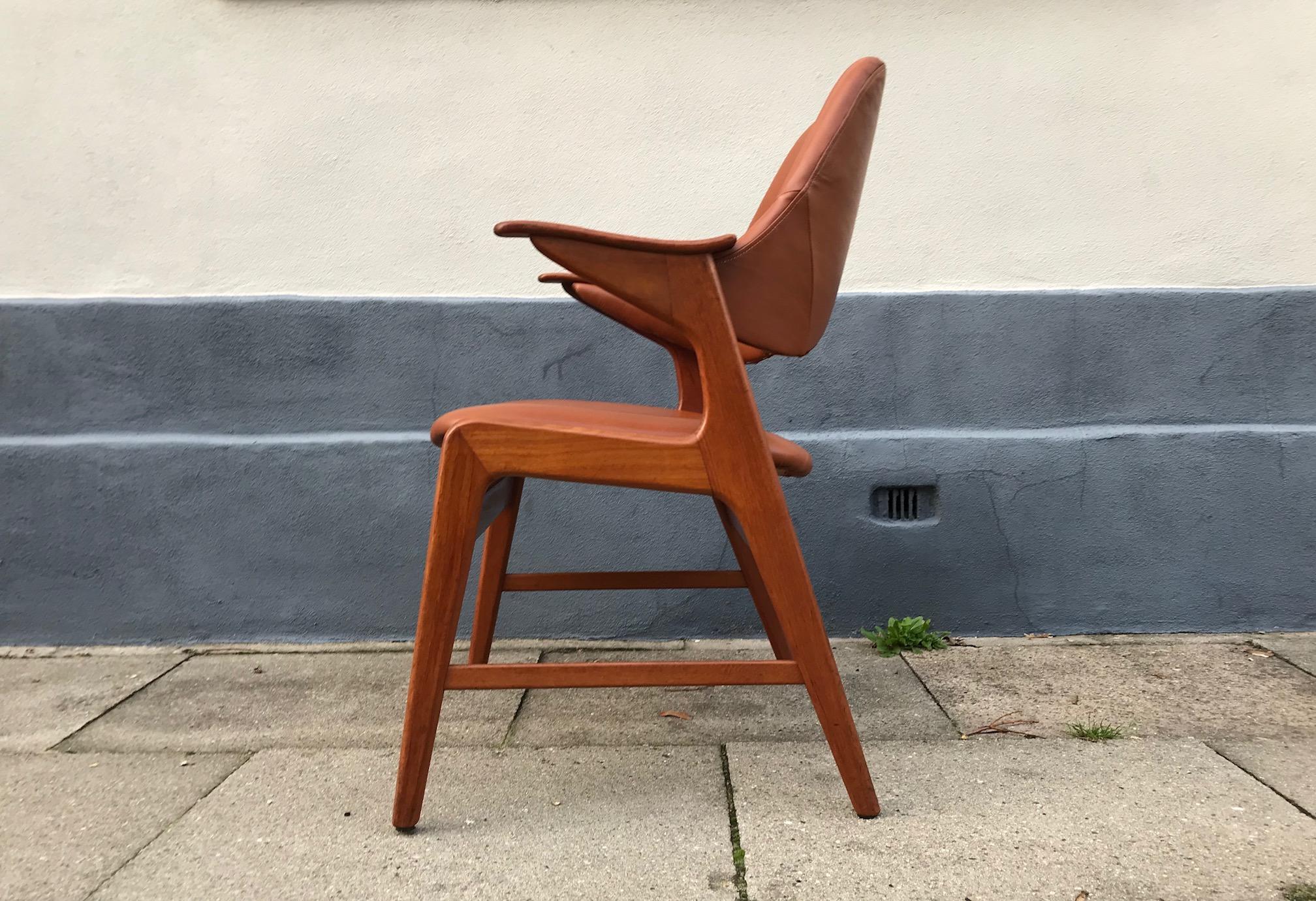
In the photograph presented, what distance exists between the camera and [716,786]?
164 centimetres

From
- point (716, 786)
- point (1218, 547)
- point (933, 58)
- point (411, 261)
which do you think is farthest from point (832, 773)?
point (933, 58)

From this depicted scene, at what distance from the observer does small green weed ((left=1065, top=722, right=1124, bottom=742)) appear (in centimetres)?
183

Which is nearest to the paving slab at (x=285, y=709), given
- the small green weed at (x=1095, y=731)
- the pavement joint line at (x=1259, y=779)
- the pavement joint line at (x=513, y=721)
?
the pavement joint line at (x=513, y=721)

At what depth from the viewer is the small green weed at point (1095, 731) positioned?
6.00 feet

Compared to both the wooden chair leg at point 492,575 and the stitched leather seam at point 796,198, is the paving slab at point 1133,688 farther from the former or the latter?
the stitched leather seam at point 796,198

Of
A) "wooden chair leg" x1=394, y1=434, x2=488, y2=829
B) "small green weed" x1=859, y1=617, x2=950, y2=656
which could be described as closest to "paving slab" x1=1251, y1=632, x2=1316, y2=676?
"small green weed" x1=859, y1=617, x2=950, y2=656

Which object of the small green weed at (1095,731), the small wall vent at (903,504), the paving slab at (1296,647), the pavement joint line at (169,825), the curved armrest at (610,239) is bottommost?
the paving slab at (1296,647)

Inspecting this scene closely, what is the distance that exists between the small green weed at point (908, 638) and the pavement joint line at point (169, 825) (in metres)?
1.54

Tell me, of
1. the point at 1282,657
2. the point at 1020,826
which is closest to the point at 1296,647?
the point at 1282,657

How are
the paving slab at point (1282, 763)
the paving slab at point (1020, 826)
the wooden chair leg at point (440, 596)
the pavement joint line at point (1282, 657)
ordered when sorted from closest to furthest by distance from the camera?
1. the paving slab at point (1020, 826)
2. the wooden chair leg at point (440, 596)
3. the paving slab at point (1282, 763)
4. the pavement joint line at point (1282, 657)

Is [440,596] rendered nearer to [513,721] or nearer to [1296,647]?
[513,721]

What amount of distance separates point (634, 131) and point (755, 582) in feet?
4.53

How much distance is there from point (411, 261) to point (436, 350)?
10.4 inches

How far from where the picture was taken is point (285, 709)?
2.09 metres
